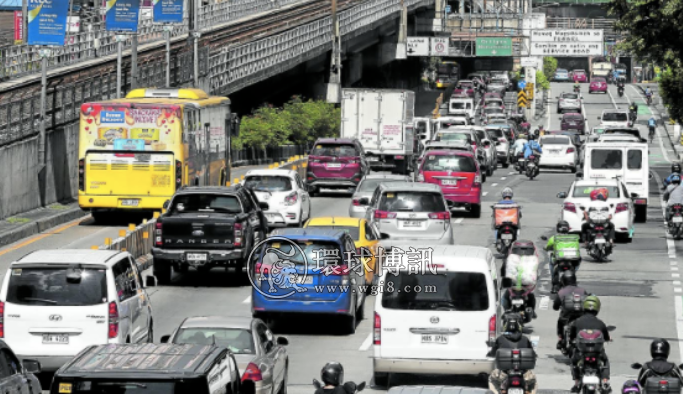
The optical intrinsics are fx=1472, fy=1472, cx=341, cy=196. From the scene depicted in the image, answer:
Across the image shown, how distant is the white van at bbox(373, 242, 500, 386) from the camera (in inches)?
656

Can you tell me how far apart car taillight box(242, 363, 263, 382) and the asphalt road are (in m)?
2.81

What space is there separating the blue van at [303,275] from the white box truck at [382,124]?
3174cm

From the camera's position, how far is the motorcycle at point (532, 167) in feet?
172

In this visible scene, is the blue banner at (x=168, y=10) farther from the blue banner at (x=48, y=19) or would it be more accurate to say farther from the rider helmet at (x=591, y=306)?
the rider helmet at (x=591, y=306)

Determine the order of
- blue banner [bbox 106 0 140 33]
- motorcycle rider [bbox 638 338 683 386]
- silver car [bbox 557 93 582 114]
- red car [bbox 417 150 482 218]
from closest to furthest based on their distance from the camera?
motorcycle rider [bbox 638 338 683 386], red car [bbox 417 150 482 218], blue banner [bbox 106 0 140 33], silver car [bbox 557 93 582 114]

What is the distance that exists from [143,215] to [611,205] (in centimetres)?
1108

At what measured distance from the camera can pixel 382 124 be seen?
53031mm

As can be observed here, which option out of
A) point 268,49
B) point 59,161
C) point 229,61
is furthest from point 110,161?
point 268,49

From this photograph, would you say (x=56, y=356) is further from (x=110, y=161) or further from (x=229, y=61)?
(x=229, y=61)

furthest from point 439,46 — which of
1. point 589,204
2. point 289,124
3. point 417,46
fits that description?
point 589,204

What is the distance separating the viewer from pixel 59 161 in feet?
126

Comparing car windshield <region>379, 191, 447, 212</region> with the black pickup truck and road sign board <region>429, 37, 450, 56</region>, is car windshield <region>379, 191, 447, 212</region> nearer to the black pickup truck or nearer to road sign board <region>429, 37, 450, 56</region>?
the black pickup truck

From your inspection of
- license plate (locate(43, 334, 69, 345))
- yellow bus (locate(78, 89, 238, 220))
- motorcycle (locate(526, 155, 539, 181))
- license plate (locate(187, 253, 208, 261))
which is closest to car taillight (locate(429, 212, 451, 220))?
license plate (locate(187, 253, 208, 261))

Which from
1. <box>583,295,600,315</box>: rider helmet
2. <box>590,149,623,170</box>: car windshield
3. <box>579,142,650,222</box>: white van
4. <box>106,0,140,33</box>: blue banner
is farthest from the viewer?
<box>106,0,140,33</box>: blue banner
